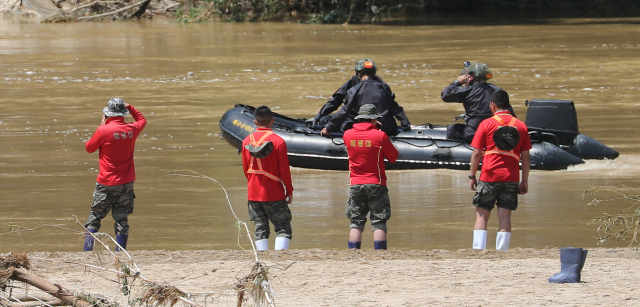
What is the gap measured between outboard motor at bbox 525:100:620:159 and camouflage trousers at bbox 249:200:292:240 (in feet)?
15.6

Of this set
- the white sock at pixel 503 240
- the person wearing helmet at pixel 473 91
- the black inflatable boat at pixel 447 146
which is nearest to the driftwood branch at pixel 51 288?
the white sock at pixel 503 240

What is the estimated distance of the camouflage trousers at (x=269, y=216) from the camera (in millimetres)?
5828

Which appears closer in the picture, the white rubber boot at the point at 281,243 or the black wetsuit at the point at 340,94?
the white rubber boot at the point at 281,243

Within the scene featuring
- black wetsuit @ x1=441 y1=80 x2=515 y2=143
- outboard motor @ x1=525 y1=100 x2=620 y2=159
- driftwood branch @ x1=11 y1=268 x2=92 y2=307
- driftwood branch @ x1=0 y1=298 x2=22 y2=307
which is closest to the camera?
driftwood branch @ x1=0 y1=298 x2=22 y2=307

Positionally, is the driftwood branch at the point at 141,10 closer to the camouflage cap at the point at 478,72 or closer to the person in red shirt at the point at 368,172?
the camouflage cap at the point at 478,72

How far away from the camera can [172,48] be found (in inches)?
960

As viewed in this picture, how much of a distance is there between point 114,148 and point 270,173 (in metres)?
1.21

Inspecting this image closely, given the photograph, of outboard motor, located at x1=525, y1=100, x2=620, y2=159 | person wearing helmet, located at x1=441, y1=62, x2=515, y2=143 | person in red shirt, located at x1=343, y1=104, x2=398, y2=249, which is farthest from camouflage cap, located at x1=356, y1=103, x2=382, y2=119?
outboard motor, located at x1=525, y1=100, x2=620, y2=159

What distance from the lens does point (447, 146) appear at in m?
9.50

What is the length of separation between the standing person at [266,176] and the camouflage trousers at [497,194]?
1.37m

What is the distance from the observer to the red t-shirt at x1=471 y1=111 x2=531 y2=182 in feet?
19.1

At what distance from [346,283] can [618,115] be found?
9.44 metres

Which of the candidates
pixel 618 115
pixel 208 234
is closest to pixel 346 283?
pixel 208 234

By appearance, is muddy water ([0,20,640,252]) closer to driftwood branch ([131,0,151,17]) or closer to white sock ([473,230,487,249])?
white sock ([473,230,487,249])
